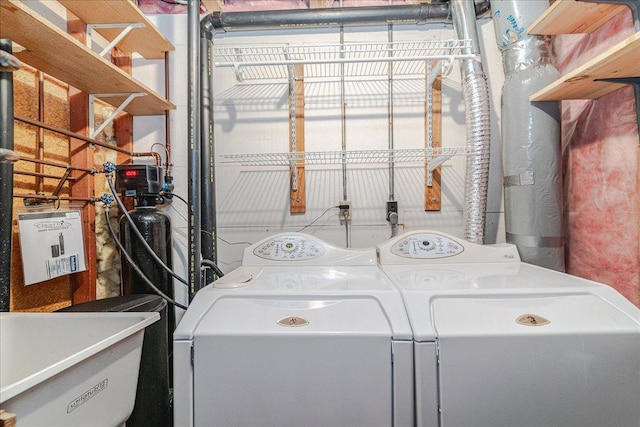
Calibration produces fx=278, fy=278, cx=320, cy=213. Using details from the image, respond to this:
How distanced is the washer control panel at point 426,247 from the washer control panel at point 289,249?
422 millimetres

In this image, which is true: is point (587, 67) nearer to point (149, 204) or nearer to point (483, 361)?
point (483, 361)

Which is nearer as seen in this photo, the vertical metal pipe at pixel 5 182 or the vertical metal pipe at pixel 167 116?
the vertical metal pipe at pixel 5 182

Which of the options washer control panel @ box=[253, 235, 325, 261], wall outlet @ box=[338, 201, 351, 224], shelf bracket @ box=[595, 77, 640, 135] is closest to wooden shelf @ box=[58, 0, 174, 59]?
washer control panel @ box=[253, 235, 325, 261]

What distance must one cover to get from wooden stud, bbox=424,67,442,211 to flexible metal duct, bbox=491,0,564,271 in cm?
45

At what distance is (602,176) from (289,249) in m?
1.64

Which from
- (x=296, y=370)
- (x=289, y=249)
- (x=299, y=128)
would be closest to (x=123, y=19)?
(x=299, y=128)

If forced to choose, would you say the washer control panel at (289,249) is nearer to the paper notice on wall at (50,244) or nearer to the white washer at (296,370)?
the white washer at (296,370)

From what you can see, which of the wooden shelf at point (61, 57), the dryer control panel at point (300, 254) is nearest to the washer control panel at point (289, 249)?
the dryer control panel at point (300, 254)

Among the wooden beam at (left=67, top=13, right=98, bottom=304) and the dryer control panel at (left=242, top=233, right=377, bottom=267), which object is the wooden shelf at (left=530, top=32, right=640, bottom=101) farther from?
the wooden beam at (left=67, top=13, right=98, bottom=304)

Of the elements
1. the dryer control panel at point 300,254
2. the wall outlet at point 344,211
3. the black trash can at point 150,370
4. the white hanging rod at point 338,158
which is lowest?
the black trash can at point 150,370

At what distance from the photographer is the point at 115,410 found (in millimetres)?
762

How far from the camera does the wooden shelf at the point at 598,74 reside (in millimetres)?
971

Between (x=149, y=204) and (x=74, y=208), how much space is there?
0.38 metres

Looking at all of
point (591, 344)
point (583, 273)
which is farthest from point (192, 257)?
point (583, 273)
